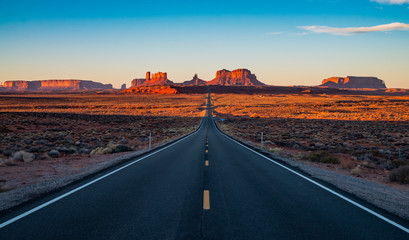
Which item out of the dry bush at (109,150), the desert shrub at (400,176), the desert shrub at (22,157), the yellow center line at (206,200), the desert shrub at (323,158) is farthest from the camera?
the dry bush at (109,150)

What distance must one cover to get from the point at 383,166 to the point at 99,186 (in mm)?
13545

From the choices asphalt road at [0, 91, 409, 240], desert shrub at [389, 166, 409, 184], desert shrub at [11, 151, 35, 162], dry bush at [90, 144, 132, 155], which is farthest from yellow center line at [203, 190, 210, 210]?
dry bush at [90, 144, 132, 155]

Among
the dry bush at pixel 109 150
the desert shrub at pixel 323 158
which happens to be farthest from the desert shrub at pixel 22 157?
the desert shrub at pixel 323 158

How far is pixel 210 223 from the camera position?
508 centimetres

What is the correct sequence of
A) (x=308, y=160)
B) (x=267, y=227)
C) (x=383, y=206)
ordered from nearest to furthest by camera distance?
(x=267, y=227) → (x=383, y=206) → (x=308, y=160)

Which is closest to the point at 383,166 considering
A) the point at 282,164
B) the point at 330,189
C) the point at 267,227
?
the point at 282,164

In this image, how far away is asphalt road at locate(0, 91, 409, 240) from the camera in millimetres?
4656

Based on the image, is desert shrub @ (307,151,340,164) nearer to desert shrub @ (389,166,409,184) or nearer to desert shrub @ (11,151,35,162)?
desert shrub @ (389,166,409,184)

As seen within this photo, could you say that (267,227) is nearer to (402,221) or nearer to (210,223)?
(210,223)

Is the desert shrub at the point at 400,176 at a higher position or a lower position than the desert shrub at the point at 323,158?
higher

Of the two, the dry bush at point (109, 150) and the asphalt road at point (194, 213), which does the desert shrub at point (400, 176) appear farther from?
the dry bush at point (109, 150)

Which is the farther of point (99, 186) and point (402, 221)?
point (99, 186)

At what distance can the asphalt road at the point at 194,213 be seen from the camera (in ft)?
15.3

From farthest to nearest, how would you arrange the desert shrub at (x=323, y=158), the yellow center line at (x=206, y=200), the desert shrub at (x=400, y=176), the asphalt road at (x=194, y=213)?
1. the desert shrub at (x=323, y=158)
2. the desert shrub at (x=400, y=176)
3. the yellow center line at (x=206, y=200)
4. the asphalt road at (x=194, y=213)
